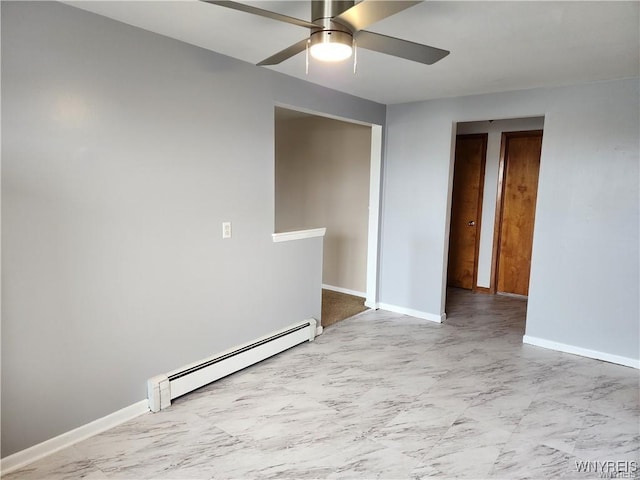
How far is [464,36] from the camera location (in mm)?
2320

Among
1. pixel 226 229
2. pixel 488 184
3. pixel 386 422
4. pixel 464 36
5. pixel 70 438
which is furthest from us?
pixel 488 184

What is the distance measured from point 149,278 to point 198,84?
124cm

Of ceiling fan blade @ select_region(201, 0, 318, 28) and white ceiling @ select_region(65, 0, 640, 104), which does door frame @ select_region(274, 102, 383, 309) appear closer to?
white ceiling @ select_region(65, 0, 640, 104)

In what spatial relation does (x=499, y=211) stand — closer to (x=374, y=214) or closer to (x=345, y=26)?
(x=374, y=214)

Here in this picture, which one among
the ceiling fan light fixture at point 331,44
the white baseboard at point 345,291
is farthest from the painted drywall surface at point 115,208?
the white baseboard at point 345,291

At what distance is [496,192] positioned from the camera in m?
5.32

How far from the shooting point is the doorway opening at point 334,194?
4.91 metres

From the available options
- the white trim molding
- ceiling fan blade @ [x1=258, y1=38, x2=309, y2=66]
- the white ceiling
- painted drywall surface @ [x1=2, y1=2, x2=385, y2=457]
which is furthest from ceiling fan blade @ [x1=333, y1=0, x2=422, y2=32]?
the white trim molding

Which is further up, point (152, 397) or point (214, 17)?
point (214, 17)

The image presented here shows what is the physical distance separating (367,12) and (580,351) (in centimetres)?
332

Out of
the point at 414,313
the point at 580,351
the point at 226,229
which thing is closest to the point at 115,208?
the point at 226,229

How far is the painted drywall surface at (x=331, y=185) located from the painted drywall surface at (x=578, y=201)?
1.07m

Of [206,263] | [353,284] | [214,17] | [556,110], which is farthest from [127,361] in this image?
[556,110]

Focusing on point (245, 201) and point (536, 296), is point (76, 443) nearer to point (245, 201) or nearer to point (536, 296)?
point (245, 201)
